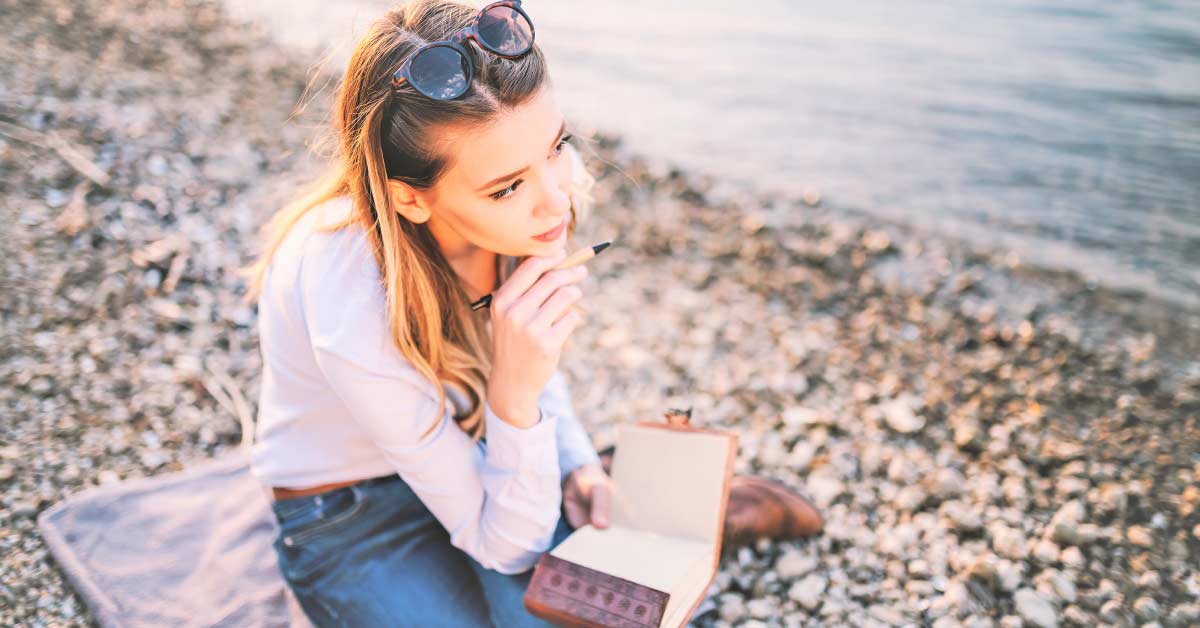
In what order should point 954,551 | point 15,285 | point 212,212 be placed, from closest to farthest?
point 954,551 < point 15,285 < point 212,212

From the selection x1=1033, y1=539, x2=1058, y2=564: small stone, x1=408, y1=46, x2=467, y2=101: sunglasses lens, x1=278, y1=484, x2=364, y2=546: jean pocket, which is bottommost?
x1=1033, y1=539, x2=1058, y2=564: small stone

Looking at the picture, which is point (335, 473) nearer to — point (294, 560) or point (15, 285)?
point (294, 560)

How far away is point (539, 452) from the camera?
259cm

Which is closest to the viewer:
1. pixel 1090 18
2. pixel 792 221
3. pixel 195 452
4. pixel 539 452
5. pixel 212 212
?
pixel 539 452

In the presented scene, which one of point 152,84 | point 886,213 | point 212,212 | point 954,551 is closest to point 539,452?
point 954,551

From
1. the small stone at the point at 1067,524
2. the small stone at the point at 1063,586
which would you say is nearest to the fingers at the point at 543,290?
the small stone at the point at 1063,586

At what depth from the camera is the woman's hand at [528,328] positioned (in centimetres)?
240

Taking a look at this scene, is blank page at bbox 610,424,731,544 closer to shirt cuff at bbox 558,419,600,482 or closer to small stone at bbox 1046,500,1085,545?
shirt cuff at bbox 558,419,600,482

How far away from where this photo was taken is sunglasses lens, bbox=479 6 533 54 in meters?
2.25

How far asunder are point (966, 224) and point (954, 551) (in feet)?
13.8

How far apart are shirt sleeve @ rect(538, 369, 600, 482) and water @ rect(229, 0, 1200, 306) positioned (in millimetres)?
4388

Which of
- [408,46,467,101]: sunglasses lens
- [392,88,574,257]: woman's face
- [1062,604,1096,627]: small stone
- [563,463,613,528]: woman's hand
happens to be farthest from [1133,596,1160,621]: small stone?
[408,46,467,101]: sunglasses lens

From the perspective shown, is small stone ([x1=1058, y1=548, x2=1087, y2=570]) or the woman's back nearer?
the woman's back

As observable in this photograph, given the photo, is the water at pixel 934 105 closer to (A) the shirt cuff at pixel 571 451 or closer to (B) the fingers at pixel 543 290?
(A) the shirt cuff at pixel 571 451
